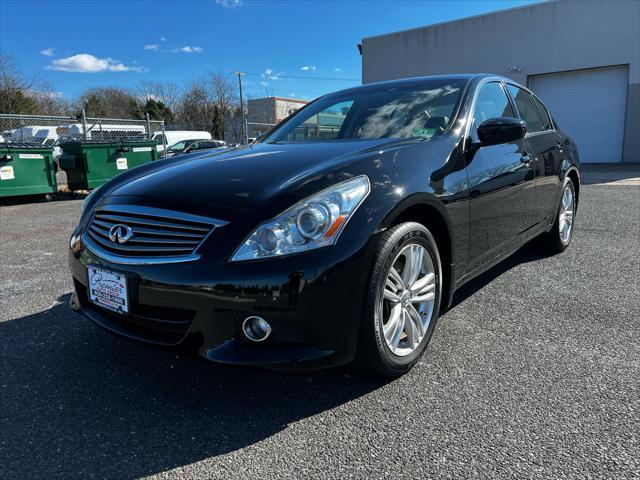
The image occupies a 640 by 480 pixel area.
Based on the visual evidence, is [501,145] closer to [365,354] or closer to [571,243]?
[365,354]

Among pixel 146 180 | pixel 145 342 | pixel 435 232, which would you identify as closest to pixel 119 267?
pixel 145 342

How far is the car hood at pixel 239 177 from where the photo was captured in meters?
2.11

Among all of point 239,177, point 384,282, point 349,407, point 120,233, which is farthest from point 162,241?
point 349,407

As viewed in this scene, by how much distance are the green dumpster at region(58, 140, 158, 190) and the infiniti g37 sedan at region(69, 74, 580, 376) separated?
963cm

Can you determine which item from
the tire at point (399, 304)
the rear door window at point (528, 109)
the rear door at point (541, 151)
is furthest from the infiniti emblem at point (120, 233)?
the rear door window at point (528, 109)

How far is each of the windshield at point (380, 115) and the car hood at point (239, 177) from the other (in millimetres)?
316

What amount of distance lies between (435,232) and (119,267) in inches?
63.5

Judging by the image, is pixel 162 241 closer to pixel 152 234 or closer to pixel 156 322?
pixel 152 234

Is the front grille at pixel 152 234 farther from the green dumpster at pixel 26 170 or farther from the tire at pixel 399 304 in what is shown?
the green dumpster at pixel 26 170

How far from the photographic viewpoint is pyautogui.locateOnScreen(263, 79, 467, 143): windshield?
2.99 meters

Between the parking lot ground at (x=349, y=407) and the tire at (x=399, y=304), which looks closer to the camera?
the parking lot ground at (x=349, y=407)

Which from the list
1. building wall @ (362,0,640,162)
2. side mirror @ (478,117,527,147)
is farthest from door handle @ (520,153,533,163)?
building wall @ (362,0,640,162)

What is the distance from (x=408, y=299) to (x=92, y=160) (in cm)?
1113

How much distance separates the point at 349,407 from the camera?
2203mm
